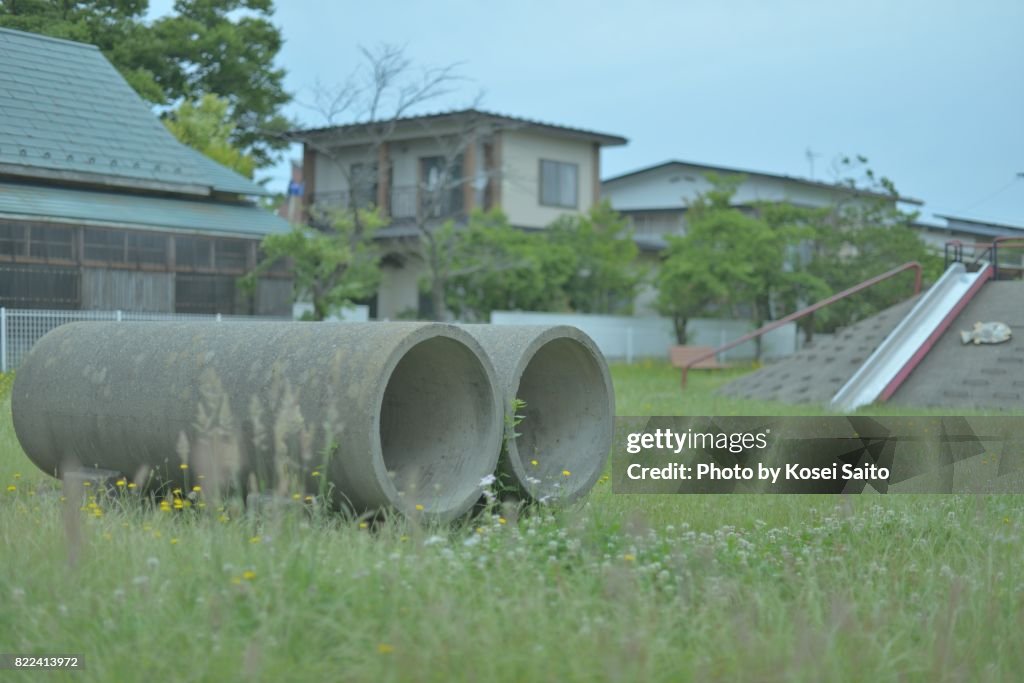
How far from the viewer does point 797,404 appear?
1722cm

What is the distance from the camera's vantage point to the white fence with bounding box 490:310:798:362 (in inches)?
1198

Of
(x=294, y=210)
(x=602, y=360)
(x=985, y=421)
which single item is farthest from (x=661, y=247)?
(x=602, y=360)

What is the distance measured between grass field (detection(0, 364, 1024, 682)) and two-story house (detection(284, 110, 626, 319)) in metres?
26.9

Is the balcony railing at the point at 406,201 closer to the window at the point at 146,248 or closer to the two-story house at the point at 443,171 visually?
the two-story house at the point at 443,171

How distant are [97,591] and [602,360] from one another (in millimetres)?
4551

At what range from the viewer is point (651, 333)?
3328 cm

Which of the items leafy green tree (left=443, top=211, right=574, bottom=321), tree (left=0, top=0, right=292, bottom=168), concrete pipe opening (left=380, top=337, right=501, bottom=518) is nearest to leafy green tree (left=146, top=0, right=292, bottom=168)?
tree (left=0, top=0, right=292, bottom=168)

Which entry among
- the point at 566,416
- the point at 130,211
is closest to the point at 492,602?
the point at 566,416

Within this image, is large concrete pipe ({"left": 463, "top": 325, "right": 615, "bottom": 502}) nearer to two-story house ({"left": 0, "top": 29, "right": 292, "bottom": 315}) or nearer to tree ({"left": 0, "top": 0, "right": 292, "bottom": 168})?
two-story house ({"left": 0, "top": 29, "right": 292, "bottom": 315})

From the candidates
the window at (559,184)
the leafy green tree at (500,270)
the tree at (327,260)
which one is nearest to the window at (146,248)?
the tree at (327,260)

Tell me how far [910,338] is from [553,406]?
10.7 m

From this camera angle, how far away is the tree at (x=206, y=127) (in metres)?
28.2

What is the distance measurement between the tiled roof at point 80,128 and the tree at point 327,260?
4.53ft

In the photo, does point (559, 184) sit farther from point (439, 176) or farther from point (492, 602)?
point (492, 602)
